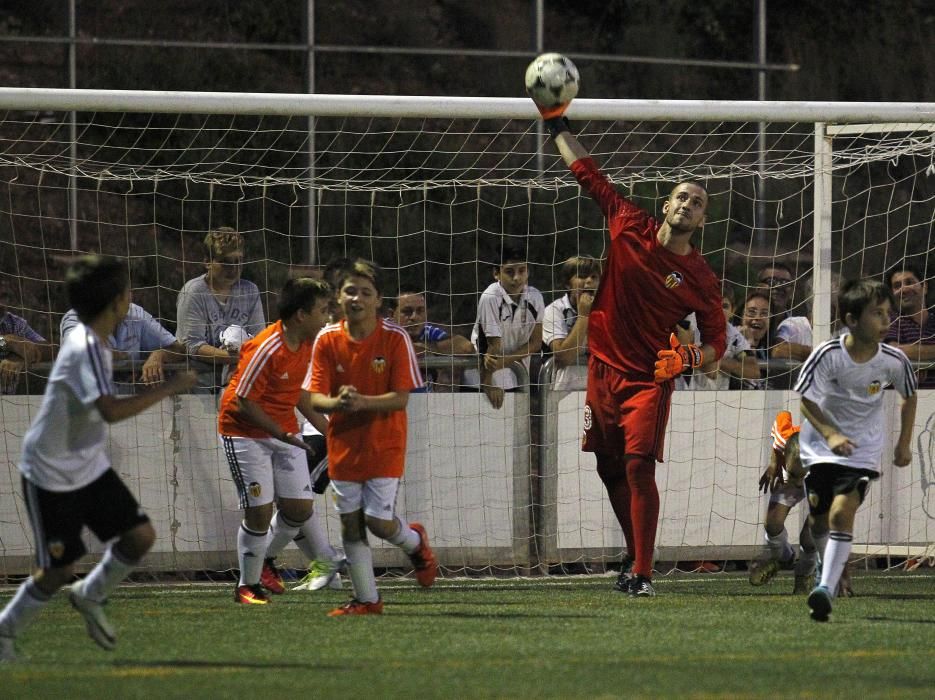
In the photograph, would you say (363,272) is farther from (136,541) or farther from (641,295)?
(136,541)

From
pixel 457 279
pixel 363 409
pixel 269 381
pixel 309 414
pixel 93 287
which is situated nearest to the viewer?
pixel 93 287

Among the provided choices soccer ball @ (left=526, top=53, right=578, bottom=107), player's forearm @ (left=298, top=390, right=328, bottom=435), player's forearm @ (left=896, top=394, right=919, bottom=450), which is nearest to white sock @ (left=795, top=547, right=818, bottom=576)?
player's forearm @ (left=896, top=394, right=919, bottom=450)

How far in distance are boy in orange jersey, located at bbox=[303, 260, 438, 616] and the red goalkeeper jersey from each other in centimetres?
162

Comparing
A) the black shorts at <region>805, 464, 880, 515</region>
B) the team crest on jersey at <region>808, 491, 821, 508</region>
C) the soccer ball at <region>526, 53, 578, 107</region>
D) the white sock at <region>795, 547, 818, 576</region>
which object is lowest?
the white sock at <region>795, 547, 818, 576</region>

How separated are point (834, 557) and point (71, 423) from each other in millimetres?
3602

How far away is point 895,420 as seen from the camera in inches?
452

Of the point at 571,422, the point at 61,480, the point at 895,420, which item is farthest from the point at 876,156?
the point at 61,480

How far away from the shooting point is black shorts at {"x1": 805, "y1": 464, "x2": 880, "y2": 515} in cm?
800

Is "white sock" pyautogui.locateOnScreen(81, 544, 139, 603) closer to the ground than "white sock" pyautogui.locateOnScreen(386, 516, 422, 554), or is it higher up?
higher up

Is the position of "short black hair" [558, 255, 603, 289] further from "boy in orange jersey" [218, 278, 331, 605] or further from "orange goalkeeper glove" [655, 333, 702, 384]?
"boy in orange jersey" [218, 278, 331, 605]

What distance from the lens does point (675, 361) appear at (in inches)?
358

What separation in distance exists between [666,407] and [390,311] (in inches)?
132

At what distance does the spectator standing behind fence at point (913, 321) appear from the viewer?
11336 mm

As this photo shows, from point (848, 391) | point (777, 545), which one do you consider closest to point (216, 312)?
point (777, 545)
